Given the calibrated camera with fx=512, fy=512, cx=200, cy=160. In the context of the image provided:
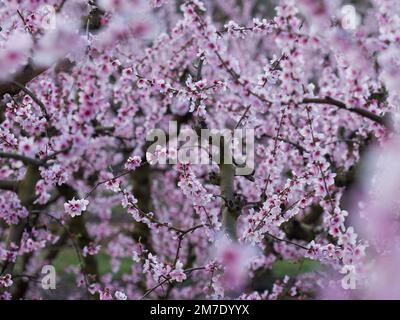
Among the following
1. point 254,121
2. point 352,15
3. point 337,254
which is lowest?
point 337,254

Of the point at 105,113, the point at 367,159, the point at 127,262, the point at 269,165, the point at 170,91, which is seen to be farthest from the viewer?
the point at 127,262

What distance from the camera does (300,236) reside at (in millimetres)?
5688

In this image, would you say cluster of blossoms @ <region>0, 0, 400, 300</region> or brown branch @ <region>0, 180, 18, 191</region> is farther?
brown branch @ <region>0, 180, 18, 191</region>

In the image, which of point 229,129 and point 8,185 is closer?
point 229,129

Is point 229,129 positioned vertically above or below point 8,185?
above

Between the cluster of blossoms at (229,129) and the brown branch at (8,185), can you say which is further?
the brown branch at (8,185)

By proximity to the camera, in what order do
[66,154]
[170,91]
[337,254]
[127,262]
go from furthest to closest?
[127,262] → [170,91] → [337,254] → [66,154]

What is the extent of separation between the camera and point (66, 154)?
2.83 metres

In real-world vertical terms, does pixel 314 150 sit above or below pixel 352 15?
below

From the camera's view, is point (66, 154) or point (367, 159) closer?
point (66, 154)

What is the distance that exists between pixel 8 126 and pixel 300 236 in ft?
10.7

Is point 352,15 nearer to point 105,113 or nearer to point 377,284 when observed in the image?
point 377,284
